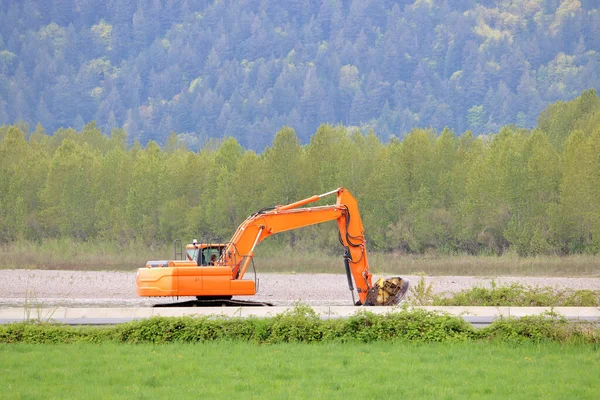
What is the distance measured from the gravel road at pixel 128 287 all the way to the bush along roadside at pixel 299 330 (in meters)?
12.3

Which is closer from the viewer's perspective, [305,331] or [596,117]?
[305,331]

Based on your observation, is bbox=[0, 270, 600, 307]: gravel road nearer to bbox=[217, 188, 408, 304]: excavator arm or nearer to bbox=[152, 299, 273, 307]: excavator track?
bbox=[152, 299, 273, 307]: excavator track

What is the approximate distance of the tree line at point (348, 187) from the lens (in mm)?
55781

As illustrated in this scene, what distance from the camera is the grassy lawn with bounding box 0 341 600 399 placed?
37.1ft

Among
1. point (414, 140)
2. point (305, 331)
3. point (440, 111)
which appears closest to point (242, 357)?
point (305, 331)

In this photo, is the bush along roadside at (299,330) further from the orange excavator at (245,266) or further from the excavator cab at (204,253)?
the excavator cab at (204,253)

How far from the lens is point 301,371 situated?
1255 centimetres

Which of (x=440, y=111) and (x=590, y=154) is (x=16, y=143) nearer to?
(x=590, y=154)

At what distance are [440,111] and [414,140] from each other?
125 meters

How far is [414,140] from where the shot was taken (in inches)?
2406

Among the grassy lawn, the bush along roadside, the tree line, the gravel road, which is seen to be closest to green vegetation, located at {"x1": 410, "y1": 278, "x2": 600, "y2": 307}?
the bush along roadside

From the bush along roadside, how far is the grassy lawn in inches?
20.5

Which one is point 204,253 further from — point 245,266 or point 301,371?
point 301,371

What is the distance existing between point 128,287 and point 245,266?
647 inches
